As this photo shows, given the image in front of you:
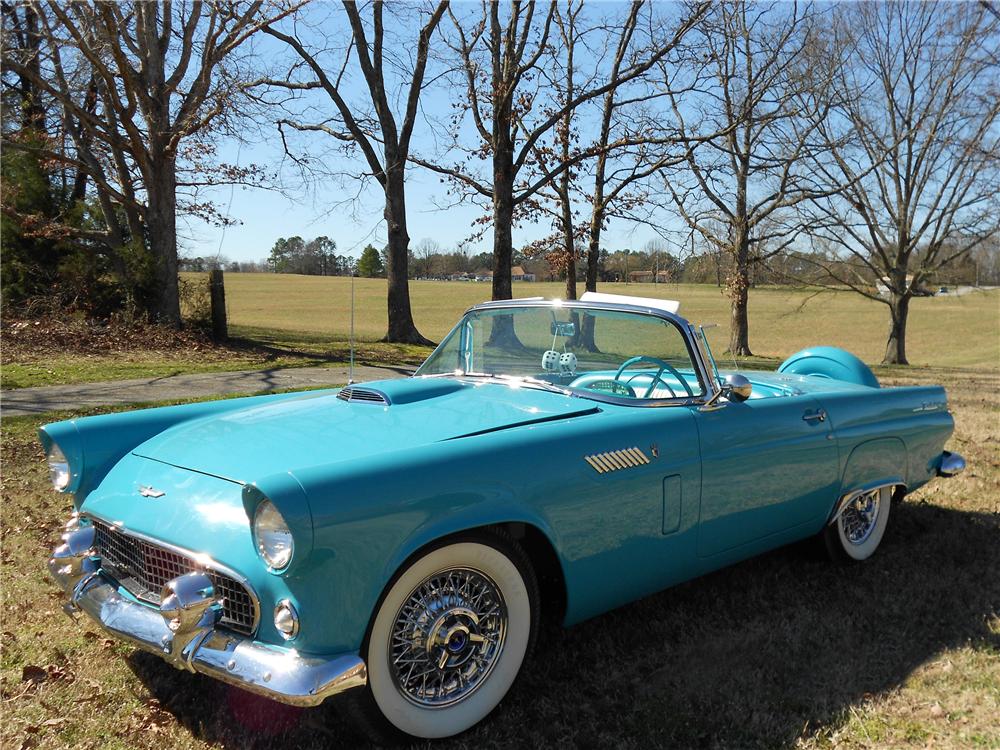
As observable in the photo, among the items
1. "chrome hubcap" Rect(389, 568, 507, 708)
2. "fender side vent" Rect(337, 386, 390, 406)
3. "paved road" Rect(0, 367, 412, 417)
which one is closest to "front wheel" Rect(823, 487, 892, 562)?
"chrome hubcap" Rect(389, 568, 507, 708)

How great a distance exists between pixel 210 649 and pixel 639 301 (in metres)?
2.49

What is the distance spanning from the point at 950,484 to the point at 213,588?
560 cm

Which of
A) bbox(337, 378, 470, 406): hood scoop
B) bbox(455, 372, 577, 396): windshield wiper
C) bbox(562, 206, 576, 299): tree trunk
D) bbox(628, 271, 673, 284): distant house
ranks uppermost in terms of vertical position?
bbox(562, 206, 576, 299): tree trunk

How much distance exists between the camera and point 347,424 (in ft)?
10.1

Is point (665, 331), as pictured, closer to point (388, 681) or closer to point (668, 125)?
point (388, 681)

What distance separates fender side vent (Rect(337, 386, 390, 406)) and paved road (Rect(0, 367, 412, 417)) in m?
5.29

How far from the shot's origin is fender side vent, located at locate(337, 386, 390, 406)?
347 centimetres

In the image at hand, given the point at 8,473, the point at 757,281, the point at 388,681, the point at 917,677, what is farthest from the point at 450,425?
the point at 757,281

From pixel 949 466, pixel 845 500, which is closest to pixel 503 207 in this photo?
pixel 949 466

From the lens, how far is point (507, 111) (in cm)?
1414

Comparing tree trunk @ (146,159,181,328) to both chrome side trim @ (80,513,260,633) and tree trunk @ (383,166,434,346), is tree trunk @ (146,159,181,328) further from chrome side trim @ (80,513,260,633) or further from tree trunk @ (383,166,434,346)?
chrome side trim @ (80,513,260,633)

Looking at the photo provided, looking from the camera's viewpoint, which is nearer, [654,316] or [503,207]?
[654,316]

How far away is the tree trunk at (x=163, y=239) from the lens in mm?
14320

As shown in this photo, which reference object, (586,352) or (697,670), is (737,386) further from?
(697,670)
